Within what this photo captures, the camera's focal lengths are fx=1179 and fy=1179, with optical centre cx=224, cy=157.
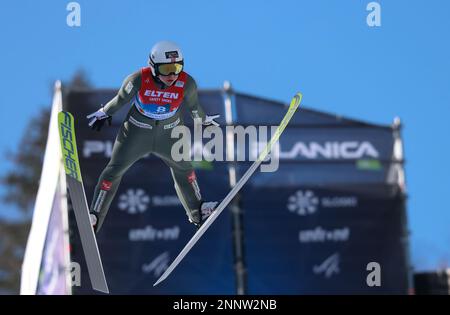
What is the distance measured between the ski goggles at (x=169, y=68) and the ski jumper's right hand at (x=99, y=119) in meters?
0.59

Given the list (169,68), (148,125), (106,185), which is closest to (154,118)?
(148,125)

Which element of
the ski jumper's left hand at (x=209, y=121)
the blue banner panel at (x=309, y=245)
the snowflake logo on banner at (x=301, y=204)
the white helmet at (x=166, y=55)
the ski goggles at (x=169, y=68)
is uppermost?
the white helmet at (x=166, y=55)

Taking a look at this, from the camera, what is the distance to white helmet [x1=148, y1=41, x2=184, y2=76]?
897cm

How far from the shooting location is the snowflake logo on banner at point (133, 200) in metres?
12.4

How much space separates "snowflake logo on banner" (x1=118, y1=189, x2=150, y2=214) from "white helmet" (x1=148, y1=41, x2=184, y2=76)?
11.4 feet

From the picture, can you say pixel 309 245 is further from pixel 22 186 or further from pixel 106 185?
pixel 22 186

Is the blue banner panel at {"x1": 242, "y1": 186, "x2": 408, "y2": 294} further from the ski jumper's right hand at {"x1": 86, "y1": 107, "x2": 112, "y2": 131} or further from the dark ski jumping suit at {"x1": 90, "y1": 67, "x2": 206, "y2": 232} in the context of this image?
the ski jumper's right hand at {"x1": 86, "y1": 107, "x2": 112, "y2": 131}

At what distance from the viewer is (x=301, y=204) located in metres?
13.2

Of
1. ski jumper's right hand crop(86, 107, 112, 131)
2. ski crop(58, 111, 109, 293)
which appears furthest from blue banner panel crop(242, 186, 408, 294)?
ski jumper's right hand crop(86, 107, 112, 131)

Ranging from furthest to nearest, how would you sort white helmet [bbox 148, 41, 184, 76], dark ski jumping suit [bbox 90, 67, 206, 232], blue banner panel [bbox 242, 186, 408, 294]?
1. blue banner panel [bbox 242, 186, 408, 294]
2. dark ski jumping suit [bbox 90, 67, 206, 232]
3. white helmet [bbox 148, 41, 184, 76]

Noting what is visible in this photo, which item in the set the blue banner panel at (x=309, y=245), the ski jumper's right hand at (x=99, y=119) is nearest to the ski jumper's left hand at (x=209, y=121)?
the ski jumper's right hand at (x=99, y=119)

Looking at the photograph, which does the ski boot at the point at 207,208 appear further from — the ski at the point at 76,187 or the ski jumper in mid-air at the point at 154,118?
the ski at the point at 76,187

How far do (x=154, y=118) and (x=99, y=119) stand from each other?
17.8 inches
